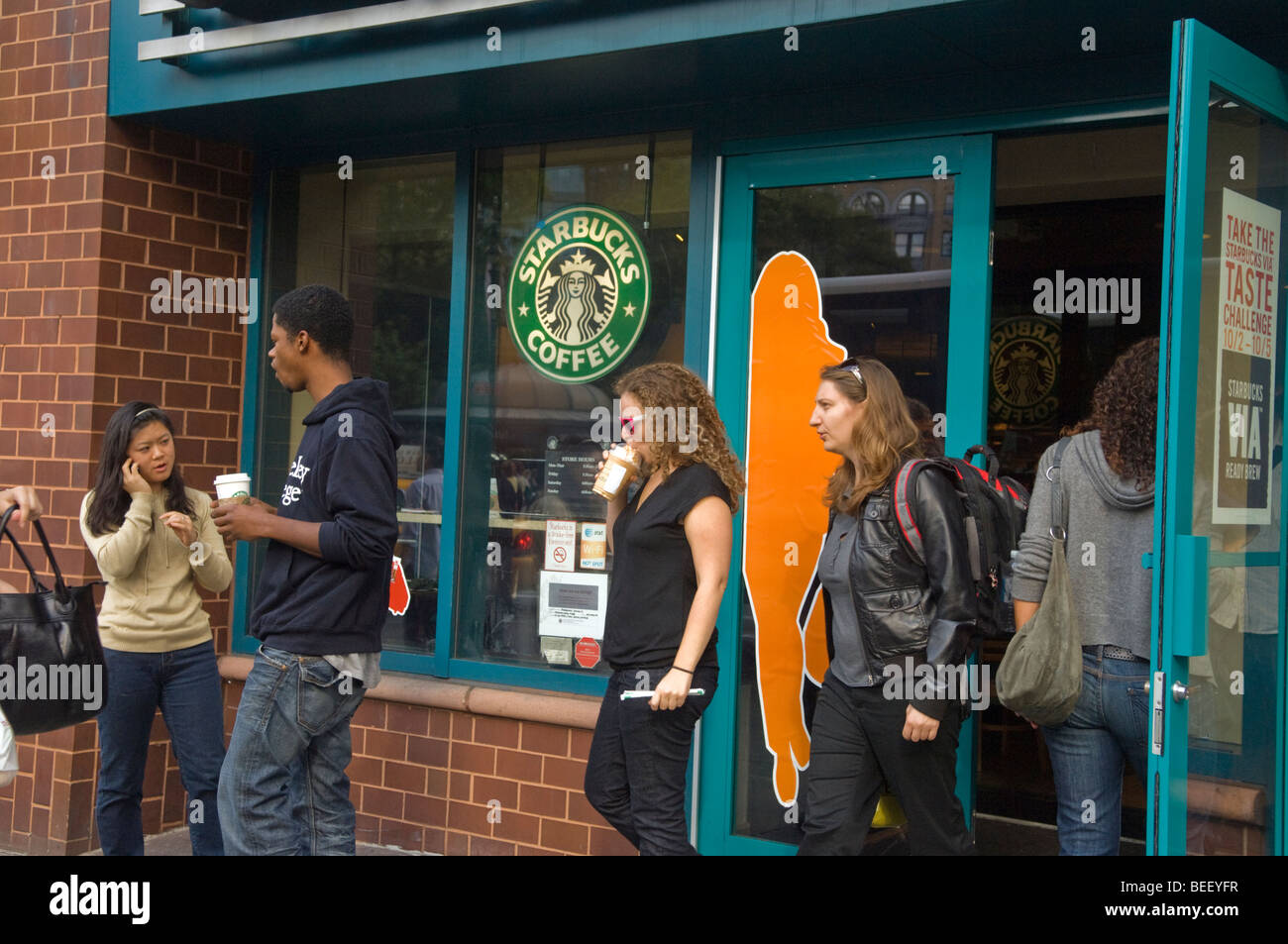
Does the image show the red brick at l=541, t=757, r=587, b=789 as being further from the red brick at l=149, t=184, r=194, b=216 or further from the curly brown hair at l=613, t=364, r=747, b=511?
the red brick at l=149, t=184, r=194, b=216

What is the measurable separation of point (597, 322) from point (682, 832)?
8.19ft

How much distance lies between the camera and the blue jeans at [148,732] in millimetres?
4754

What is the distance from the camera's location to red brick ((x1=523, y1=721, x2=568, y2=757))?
550 centimetres

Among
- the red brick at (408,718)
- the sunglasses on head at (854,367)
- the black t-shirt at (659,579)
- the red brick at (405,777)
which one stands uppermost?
the sunglasses on head at (854,367)

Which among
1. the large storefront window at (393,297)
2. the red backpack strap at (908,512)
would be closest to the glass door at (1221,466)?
the red backpack strap at (908,512)

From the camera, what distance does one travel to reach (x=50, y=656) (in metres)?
4.17

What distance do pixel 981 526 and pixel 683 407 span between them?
0.99m

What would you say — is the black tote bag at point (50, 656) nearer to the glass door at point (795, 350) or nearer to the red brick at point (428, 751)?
the red brick at point (428, 751)

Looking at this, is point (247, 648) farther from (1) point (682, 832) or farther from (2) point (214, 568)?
(1) point (682, 832)

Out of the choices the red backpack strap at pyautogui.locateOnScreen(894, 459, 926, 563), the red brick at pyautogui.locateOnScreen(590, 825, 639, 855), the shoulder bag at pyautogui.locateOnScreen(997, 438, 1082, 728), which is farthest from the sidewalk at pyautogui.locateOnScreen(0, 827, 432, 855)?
the shoulder bag at pyautogui.locateOnScreen(997, 438, 1082, 728)

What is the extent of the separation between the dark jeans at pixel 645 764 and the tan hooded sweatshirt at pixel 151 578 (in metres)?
1.73

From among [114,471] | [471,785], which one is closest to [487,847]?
[471,785]

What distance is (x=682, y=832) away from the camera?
3.98 metres

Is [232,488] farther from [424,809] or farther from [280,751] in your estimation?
[424,809]
